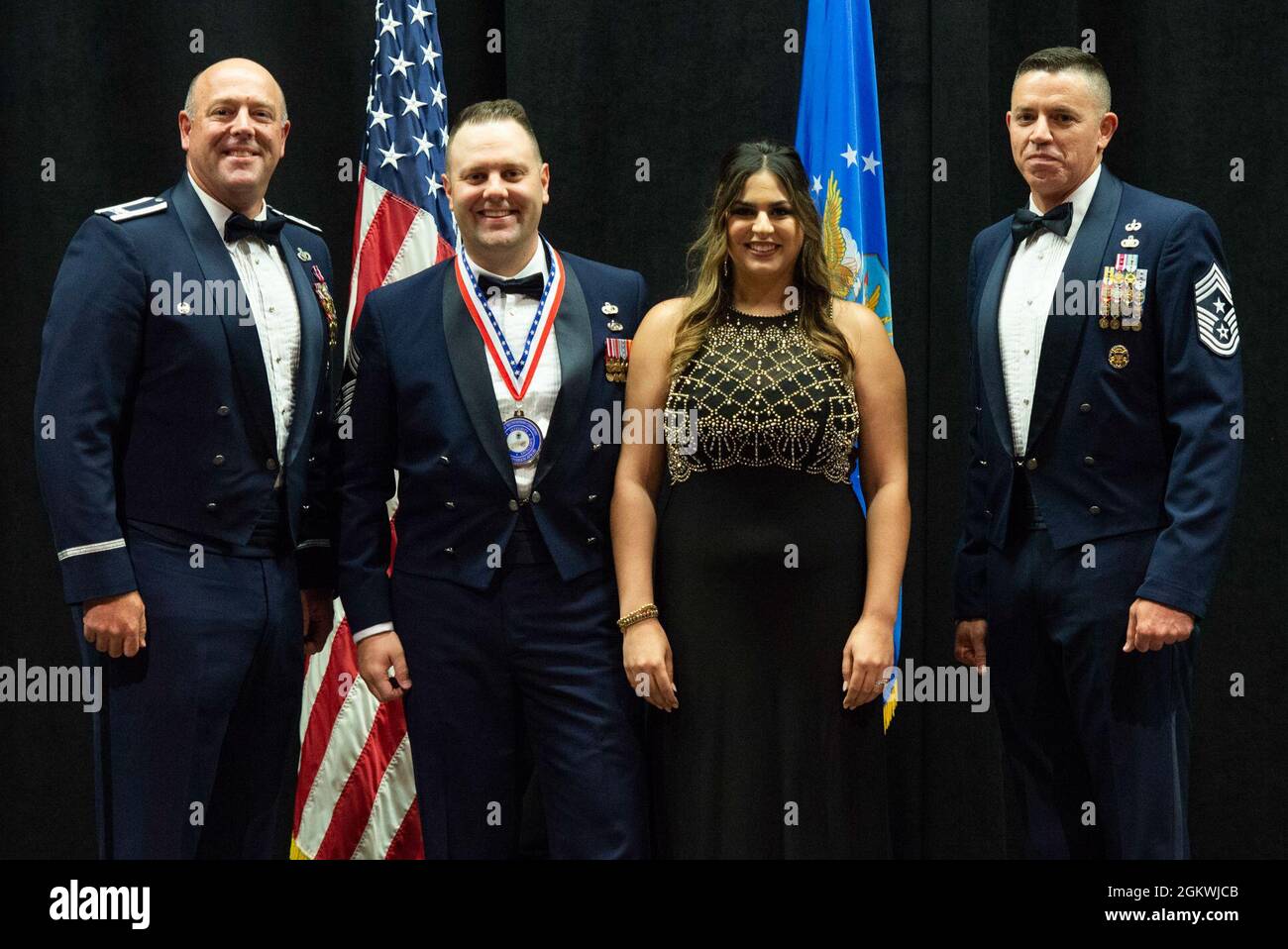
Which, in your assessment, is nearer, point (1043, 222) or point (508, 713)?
point (508, 713)

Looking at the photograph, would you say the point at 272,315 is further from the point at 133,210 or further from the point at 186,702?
the point at 186,702

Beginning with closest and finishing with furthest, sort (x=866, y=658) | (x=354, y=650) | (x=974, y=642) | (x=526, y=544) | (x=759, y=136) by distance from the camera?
(x=866, y=658), (x=526, y=544), (x=974, y=642), (x=354, y=650), (x=759, y=136)

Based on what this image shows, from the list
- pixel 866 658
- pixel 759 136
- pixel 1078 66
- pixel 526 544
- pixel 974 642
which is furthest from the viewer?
pixel 759 136

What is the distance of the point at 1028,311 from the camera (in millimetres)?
3104

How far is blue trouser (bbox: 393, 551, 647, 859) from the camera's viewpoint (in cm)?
291

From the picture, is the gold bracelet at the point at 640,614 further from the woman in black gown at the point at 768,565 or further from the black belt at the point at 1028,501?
the black belt at the point at 1028,501

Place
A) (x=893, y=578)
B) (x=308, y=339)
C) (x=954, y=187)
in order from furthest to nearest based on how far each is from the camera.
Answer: (x=954, y=187) → (x=308, y=339) → (x=893, y=578)

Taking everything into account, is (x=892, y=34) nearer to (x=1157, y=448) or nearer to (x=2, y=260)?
(x=1157, y=448)

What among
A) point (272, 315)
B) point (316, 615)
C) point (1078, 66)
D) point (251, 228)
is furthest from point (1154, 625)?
point (251, 228)

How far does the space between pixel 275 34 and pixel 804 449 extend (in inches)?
88.4

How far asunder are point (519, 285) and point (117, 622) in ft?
3.54

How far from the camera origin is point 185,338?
2936mm

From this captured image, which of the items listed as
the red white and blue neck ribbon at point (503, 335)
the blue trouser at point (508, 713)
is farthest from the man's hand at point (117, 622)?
the red white and blue neck ribbon at point (503, 335)
